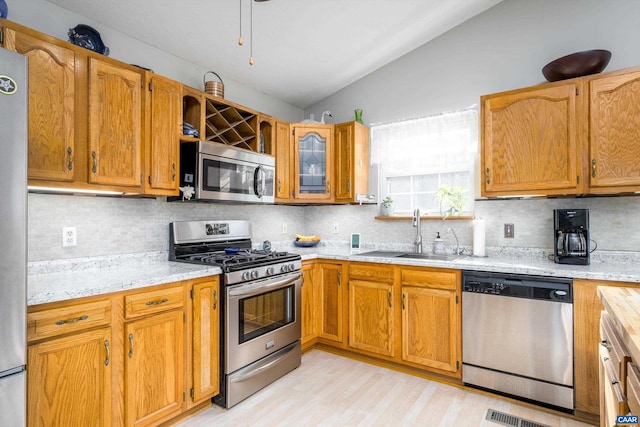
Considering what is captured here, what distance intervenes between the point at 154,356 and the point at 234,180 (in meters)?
1.44

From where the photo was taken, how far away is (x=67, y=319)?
1571mm

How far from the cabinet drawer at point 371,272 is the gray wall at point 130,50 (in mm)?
2011

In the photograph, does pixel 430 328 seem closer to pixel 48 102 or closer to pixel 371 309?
pixel 371 309

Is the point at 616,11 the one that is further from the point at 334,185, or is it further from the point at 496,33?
the point at 334,185

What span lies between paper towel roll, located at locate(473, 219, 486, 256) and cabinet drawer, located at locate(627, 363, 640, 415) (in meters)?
1.93

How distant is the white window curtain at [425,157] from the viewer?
3.15 meters

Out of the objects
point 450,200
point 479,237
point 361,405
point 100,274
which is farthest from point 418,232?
point 100,274

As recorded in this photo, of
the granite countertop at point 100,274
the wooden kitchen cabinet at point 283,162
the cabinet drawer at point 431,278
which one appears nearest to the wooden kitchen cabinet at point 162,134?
the granite countertop at point 100,274

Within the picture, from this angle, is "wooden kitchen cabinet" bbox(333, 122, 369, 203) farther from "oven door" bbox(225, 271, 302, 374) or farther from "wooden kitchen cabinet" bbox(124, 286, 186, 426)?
"wooden kitchen cabinet" bbox(124, 286, 186, 426)

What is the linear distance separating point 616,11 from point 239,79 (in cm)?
315

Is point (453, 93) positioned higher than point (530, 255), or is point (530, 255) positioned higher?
point (453, 93)

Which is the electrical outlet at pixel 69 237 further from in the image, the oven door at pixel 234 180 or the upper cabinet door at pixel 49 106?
the oven door at pixel 234 180

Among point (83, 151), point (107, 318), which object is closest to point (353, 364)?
point (107, 318)

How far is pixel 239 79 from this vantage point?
3.32 meters
